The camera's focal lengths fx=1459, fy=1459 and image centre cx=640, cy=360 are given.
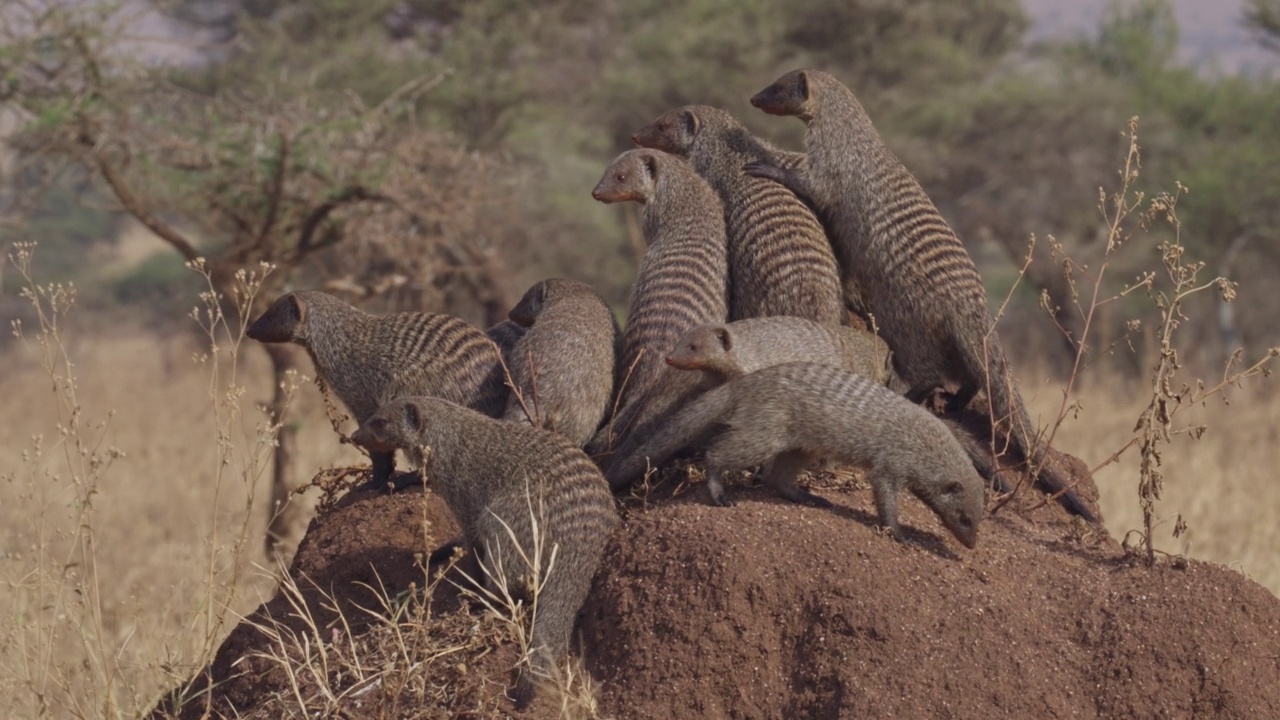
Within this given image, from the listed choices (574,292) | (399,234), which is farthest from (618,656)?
(399,234)

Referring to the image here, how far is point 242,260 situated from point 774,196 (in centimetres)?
337

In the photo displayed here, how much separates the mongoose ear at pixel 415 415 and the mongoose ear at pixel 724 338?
→ 824 millimetres

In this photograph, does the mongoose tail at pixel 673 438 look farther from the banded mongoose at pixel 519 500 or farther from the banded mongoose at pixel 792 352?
the banded mongoose at pixel 519 500

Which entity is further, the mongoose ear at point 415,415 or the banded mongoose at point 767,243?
the banded mongoose at point 767,243

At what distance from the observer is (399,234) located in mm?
7762

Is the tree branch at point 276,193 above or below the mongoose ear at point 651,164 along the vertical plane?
below

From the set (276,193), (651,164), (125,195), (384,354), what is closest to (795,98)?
(651,164)

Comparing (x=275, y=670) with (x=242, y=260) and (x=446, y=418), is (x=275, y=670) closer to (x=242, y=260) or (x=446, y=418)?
(x=446, y=418)

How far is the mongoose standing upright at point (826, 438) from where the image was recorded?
3586mm

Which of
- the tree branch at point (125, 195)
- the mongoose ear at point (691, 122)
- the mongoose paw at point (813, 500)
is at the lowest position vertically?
the tree branch at point (125, 195)

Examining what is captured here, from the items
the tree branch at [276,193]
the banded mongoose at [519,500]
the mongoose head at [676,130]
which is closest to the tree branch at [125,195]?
the tree branch at [276,193]

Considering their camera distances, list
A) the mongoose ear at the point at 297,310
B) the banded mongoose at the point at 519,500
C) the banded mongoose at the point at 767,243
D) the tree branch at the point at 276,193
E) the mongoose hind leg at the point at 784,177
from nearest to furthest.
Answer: the banded mongoose at the point at 519,500 < the banded mongoose at the point at 767,243 < the mongoose ear at the point at 297,310 < the mongoose hind leg at the point at 784,177 < the tree branch at the point at 276,193

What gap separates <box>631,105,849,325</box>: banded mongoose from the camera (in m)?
4.45

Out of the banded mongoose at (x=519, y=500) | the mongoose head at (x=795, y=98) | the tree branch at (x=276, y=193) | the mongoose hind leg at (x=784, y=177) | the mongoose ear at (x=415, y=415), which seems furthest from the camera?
the tree branch at (x=276, y=193)
